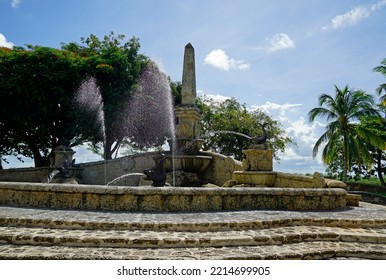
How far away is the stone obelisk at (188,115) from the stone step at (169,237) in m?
7.26

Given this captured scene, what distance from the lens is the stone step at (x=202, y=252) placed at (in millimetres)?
3793

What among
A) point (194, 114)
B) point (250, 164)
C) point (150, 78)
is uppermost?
point (150, 78)

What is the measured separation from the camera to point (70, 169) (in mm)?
13680

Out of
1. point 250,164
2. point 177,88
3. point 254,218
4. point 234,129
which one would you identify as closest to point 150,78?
point 177,88

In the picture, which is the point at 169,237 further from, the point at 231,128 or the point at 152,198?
the point at 231,128

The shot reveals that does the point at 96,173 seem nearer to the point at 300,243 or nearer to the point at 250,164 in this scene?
the point at 250,164

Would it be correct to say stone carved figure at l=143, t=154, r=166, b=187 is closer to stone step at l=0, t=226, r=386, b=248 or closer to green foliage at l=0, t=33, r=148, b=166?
stone step at l=0, t=226, r=386, b=248

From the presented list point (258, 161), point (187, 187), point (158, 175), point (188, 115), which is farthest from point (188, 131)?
point (187, 187)

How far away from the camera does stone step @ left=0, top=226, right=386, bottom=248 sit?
416 centimetres

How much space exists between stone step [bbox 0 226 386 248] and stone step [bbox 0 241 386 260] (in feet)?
0.25

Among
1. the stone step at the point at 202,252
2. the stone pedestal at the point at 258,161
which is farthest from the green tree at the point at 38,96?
the stone step at the point at 202,252

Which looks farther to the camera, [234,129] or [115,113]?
[234,129]

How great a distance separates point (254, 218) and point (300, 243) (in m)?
0.88

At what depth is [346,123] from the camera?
2153 cm
